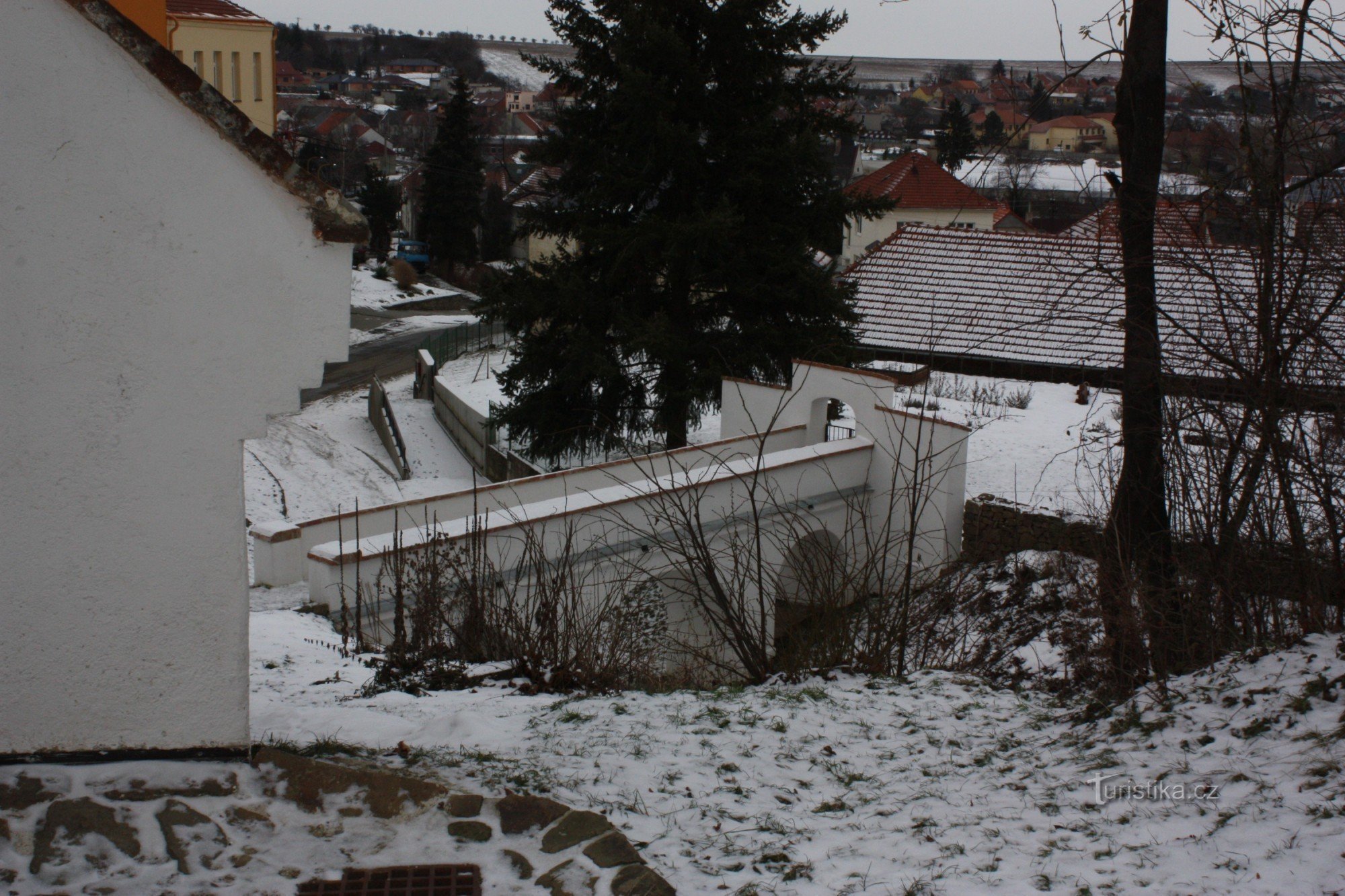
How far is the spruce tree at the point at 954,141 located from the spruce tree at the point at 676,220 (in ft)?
122

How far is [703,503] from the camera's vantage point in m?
13.1

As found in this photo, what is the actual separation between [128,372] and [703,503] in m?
9.48

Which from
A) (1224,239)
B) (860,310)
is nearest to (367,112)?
(860,310)

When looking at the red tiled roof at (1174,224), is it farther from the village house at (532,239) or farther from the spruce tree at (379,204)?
the spruce tree at (379,204)

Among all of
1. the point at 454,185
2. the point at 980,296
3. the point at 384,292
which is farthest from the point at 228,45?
the point at 454,185

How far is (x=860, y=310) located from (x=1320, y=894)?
19.5 meters

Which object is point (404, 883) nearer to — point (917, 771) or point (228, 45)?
point (917, 771)

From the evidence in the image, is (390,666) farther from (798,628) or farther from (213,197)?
(213,197)

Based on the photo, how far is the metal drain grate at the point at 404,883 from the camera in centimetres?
371

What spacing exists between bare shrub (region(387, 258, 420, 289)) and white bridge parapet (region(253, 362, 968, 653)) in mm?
31506

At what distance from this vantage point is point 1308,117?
7.83 meters

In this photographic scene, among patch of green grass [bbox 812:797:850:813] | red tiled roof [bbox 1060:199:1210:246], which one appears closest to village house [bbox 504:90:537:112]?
red tiled roof [bbox 1060:199:1210:246]

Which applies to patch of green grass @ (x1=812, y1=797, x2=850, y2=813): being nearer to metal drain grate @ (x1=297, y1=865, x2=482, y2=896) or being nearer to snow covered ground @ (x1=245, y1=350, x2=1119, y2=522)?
metal drain grate @ (x1=297, y1=865, x2=482, y2=896)

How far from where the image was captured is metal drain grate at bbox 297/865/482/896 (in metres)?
3.71
